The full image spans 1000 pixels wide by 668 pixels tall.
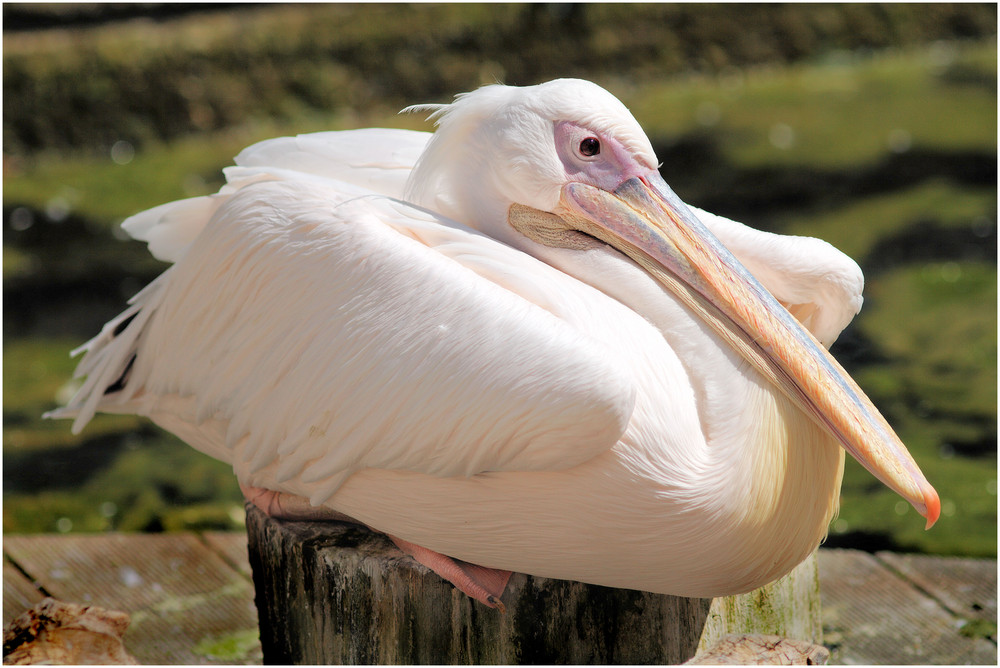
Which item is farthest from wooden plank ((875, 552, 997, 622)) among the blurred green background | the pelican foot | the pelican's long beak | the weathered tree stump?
the pelican foot

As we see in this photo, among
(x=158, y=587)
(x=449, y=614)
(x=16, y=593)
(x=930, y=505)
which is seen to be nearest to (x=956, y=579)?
(x=930, y=505)

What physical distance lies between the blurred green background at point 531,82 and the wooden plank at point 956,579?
590 mm

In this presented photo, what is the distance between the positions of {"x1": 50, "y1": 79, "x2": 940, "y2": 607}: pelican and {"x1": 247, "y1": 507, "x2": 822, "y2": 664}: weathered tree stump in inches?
2.7

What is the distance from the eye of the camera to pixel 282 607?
88.7 inches

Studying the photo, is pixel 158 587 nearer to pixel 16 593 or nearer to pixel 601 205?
pixel 16 593

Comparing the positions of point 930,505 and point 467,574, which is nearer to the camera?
point 930,505

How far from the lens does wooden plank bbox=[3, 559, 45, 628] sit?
9.46ft

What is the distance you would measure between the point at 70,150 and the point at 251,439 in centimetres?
525

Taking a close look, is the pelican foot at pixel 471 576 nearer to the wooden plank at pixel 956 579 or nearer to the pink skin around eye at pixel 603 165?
the pink skin around eye at pixel 603 165

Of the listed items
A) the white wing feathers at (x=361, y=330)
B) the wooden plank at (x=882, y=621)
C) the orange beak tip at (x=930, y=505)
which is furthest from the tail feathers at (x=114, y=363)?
the wooden plank at (x=882, y=621)

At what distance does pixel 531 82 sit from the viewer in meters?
7.05

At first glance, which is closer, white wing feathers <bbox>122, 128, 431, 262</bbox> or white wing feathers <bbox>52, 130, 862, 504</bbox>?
white wing feathers <bbox>52, 130, 862, 504</bbox>

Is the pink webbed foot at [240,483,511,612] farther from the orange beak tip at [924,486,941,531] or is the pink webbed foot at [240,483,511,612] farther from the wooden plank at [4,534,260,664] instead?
the wooden plank at [4,534,260,664]

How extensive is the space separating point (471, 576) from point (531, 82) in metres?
5.46
